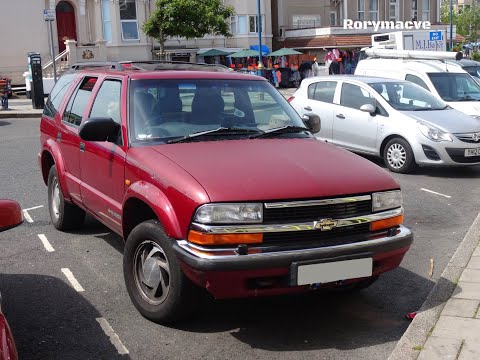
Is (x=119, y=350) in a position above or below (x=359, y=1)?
below

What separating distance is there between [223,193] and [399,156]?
708 cm

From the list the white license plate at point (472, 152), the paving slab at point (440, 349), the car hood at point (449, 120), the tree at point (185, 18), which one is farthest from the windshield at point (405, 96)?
the tree at point (185, 18)

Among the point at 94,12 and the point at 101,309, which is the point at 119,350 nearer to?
the point at 101,309

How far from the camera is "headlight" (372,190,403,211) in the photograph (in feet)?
14.1

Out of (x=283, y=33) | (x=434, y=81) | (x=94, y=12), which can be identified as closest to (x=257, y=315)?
(x=434, y=81)

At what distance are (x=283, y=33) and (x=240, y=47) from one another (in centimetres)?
517

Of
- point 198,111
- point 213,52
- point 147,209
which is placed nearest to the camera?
point 147,209

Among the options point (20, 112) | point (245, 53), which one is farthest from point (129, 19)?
point (20, 112)

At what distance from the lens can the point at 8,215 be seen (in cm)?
330

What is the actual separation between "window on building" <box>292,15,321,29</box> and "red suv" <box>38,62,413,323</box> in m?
42.4

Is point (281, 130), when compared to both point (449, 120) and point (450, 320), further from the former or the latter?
point (449, 120)

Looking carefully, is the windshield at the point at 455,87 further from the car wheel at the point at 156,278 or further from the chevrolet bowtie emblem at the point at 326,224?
the car wheel at the point at 156,278

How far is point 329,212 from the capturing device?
4109 mm

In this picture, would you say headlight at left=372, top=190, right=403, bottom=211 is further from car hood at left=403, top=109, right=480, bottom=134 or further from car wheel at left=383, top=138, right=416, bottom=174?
car wheel at left=383, top=138, right=416, bottom=174
